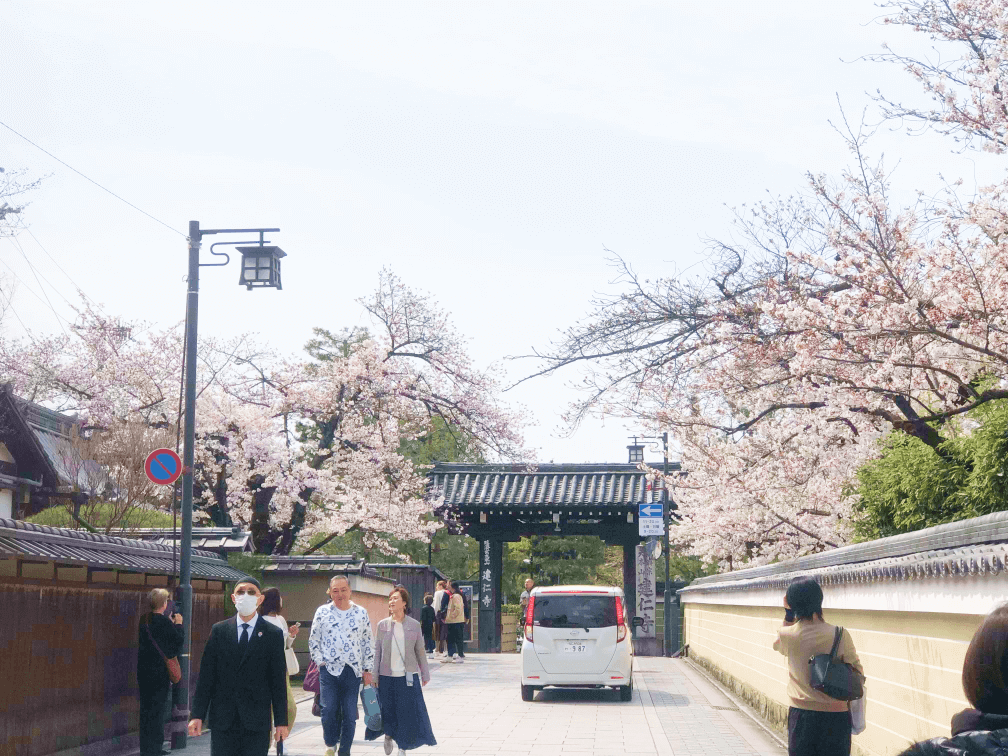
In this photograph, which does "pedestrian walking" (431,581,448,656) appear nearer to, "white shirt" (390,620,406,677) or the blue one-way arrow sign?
the blue one-way arrow sign

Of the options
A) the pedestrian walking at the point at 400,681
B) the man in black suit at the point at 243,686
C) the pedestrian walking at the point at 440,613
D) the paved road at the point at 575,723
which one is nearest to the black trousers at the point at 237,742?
the man in black suit at the point at 243,686

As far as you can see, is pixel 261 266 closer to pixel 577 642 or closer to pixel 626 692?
pixel 577 642

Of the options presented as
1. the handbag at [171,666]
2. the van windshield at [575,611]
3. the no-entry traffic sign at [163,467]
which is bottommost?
the handbag at [171,666]

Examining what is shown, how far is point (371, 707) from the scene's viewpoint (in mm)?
10281

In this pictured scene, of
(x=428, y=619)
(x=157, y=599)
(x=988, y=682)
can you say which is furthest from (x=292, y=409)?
(x=988, y=682)

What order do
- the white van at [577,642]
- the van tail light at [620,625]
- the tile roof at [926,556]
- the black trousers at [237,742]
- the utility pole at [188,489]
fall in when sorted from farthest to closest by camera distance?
the van tail light at [620,625] < the white van at [577,642] < the utility pole at [188,489] < the black trousers at [237,742] < the tile roof at [926,556]

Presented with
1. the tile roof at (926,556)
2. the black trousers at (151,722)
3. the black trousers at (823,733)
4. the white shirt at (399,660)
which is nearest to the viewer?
the tile roof at (926,556)

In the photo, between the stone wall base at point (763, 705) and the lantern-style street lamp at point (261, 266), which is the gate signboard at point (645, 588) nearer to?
the stone wall base at point (763, 705)

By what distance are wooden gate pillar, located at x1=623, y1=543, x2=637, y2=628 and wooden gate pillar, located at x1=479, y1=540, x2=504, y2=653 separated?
380 cm

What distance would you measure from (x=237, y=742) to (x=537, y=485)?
2548 cm

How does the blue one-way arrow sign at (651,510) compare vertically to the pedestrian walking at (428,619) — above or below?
above

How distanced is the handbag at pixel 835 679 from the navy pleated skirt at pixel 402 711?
4.96 m

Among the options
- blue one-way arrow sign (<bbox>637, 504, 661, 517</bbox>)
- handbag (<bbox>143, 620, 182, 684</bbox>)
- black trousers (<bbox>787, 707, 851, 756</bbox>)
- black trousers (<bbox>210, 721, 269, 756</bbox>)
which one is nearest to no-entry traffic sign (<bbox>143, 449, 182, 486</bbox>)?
handbag (<bbox>143, 620, 182, 684</bbox>)

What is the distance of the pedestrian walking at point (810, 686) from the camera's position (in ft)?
21.7
